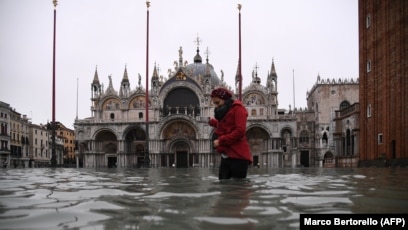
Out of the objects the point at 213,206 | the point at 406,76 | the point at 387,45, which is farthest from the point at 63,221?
the point at 387,45

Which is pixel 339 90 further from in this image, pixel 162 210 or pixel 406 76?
pixel 162 210

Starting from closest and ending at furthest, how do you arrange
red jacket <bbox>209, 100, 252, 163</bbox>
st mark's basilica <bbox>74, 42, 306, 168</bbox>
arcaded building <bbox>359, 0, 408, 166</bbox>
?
red jacket <bbox>209, 100, 252, 163</bbox> → arcaded building <bbox>359, 0, 408, 166</bbox> → st mark's basilica <bbox>74, 42, 306, 168</bbox>

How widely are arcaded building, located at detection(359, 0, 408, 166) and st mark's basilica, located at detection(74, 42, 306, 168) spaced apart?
22.6 m

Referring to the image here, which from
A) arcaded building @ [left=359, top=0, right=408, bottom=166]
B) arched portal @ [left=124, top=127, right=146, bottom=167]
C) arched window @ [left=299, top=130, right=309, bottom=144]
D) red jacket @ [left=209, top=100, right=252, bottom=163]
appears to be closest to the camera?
red jacket @ [left=209, top=100, right=252, bottom=163]

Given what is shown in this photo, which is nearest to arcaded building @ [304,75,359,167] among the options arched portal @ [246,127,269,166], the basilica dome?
arched portal @ [246,127,269,166]

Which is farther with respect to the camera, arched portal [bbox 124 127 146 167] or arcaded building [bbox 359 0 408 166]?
arched portal [bbox 124 127 146 167]

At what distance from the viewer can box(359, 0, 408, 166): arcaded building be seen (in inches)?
878

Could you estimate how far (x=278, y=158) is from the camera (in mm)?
49406

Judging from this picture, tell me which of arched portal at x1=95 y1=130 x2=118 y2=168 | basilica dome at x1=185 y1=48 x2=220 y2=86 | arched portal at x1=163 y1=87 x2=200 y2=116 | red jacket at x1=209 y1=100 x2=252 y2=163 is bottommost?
arched portal at x1=95 y1=130 x2=118 y2=168

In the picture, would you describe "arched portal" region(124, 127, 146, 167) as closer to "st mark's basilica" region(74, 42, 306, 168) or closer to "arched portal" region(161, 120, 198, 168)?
"st mark's basilica" region(74, 42, 306, 168)

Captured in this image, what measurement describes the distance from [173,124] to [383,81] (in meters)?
30.0

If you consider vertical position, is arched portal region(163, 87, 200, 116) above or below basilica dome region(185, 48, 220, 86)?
below

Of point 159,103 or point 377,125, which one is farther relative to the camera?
point 159,103

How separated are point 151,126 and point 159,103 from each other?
10.6ft
